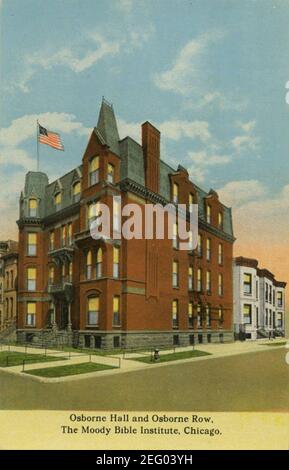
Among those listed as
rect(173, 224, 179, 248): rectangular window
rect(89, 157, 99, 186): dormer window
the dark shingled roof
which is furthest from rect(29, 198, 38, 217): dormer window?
rect(173, 224, 179, 248): rectangular window

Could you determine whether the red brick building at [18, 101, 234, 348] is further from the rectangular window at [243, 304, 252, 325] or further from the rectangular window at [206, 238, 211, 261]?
the rectangular window at [243, 304, 252, 325]

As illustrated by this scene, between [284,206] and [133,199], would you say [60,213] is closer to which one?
[133,199]

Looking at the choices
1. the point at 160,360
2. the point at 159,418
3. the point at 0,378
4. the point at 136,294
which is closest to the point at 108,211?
the point at 136,294

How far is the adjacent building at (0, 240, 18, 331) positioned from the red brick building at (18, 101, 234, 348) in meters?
3.16

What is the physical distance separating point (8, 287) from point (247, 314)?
24153 mm

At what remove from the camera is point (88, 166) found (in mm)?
29250

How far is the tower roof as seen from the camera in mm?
28250

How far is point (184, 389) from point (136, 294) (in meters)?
14.1

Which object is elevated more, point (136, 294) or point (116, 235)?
point (116, 235)

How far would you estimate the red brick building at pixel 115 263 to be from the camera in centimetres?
2777

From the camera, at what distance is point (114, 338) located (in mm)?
27156

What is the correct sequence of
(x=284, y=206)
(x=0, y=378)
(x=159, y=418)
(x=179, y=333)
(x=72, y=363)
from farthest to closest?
1. (x=179, y=333)
2. (x=72, y=363)
3. (x=0, y=378)
4. (x=284, y=206)
5. (x=159, y=418)

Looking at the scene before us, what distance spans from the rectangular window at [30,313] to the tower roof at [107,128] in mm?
15134

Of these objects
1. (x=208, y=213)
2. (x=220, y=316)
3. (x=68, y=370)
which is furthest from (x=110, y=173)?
(x=220, y=316)
